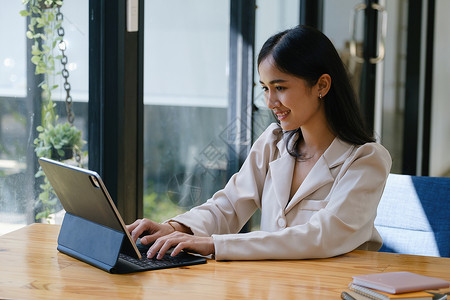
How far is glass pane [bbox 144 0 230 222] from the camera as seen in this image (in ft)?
9.03

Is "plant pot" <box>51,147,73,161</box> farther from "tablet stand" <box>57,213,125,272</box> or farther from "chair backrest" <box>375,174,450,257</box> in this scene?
"chair backrest" <box>375,174,450,257</box>

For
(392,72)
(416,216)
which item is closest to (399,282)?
(416,216)

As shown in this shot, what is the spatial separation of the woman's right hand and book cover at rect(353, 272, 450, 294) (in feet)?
1.90

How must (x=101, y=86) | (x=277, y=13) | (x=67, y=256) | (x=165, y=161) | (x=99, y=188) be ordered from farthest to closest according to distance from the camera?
(x=277, y=13)
(x=165, y=161)
(x=101, y=86)
(x=67, y=256)
(x=99, y=188)

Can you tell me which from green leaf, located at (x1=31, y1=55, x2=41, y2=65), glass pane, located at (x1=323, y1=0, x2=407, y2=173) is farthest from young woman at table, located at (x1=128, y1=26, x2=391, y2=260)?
glass pane, located at (x1=323, y1=0, x2=407, y2=173)

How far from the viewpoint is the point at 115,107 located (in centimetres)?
248

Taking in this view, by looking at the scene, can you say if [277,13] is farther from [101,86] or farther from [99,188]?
[99,188]

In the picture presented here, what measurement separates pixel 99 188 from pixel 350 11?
3.15 metres

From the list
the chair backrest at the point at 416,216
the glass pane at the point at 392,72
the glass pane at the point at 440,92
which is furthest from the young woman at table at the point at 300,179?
the glass pane at the point at 440,92

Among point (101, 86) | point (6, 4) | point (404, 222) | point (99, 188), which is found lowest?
point (404, 222)

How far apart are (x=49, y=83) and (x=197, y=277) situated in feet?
3.51

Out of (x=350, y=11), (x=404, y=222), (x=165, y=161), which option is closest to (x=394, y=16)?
(x=350, y=11)

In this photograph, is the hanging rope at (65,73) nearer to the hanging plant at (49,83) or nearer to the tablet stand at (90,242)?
the hanging plant at (49,83)

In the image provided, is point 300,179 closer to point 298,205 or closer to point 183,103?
point 298,205
